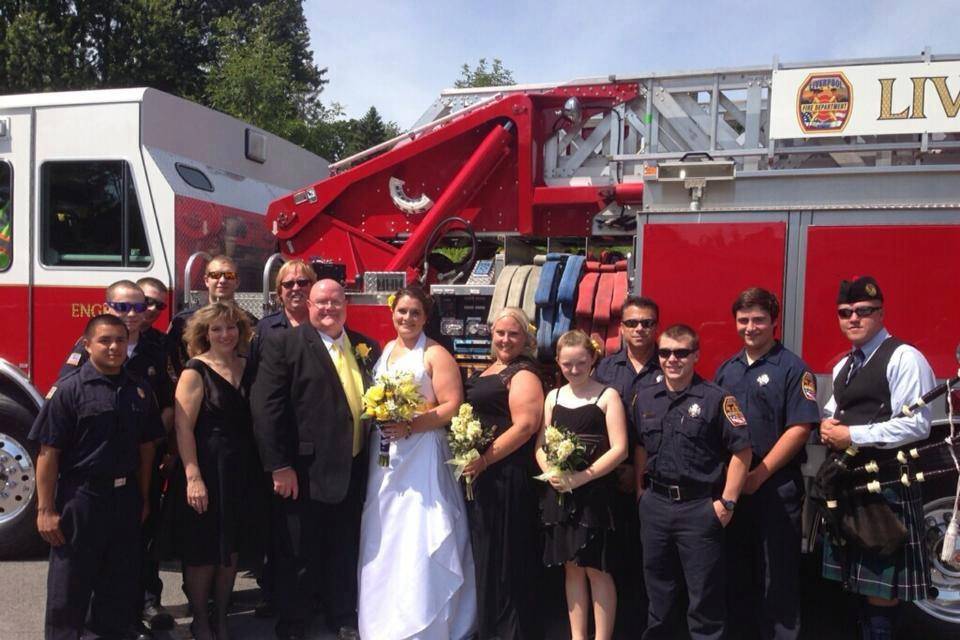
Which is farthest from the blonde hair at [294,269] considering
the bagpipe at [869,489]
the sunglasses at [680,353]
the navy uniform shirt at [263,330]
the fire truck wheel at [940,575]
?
the fire truck wheel at [940,575]

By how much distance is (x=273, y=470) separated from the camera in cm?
381

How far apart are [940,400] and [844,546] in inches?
35.0

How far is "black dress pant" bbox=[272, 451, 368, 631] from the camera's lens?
396 centimetres

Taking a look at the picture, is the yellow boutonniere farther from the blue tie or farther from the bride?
the blue tie

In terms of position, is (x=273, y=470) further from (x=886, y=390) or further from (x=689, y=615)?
(x=886, y=390)

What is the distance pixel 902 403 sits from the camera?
340cm

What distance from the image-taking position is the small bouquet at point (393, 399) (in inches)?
141

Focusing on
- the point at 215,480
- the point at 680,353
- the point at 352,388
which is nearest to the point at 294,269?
the point at 352,388

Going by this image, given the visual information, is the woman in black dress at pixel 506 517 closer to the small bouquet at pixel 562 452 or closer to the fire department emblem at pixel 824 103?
the small bouquet at pixel 562 452

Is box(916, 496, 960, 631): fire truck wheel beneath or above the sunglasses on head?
beneath

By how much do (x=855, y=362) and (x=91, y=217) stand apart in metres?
4.71

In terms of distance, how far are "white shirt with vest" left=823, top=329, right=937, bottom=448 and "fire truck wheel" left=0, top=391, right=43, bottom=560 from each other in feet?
16.0

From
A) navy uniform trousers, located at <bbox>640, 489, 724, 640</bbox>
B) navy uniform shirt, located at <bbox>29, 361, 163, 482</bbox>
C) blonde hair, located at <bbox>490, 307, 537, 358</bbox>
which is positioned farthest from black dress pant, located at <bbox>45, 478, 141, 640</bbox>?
navy uniform trousers, located at <bbox>640, 489, 724, 640</bbox>

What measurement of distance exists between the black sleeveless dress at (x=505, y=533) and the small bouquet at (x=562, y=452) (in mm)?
276
